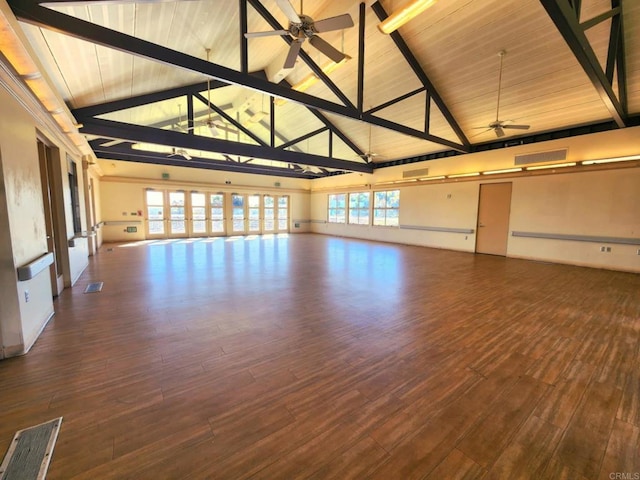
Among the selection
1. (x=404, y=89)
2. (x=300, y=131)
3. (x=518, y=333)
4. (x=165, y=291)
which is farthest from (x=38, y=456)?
(x=300, y=131)

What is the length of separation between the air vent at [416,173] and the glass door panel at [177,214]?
9164 millimetres

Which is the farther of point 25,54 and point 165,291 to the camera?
point 165,291

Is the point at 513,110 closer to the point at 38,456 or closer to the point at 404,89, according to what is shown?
the point at 404,89

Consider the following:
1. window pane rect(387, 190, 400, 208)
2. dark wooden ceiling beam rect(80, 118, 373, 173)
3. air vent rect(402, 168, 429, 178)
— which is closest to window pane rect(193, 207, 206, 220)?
dark wooden ceiling beam rect(80, 118, 373, 173)

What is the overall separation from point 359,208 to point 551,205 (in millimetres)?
6792

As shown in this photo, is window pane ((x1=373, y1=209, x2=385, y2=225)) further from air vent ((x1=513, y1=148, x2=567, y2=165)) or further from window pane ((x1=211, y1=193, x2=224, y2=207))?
window pane ((x1=211, y1=193, x2=224, y2=207))

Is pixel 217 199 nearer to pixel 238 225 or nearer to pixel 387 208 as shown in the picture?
pixel 238 225

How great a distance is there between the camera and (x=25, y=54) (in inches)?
92.0

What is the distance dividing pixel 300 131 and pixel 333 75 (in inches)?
124

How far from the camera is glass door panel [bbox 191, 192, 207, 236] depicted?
1159 centimetres

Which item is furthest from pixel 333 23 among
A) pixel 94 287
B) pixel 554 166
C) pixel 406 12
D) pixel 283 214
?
pixel 283 214

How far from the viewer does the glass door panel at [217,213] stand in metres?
12.0

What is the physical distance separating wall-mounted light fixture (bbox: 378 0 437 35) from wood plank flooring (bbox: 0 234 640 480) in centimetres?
401

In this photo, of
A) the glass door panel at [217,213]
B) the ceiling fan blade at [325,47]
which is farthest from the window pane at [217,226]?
the ceiling fan blade at [325,47]
